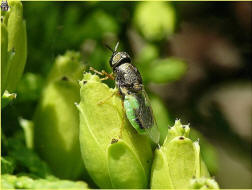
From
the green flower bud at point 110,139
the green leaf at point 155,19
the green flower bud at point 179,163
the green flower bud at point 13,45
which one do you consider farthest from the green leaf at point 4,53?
the green leaf at point 155,19

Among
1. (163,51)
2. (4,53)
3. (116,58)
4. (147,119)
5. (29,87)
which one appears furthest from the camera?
(163,51)

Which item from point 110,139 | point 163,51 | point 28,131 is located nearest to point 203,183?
point 110,139

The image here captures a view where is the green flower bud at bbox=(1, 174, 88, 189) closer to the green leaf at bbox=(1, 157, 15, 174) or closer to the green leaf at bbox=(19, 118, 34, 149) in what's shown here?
the green leaf at bbox=(1, 157, 15, 174)

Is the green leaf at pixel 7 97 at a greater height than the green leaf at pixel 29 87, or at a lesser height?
lesser

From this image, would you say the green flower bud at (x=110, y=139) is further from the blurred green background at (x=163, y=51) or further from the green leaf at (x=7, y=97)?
the blurred green background at (x=163, y=51)

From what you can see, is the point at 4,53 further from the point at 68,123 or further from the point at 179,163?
the point at 179,163

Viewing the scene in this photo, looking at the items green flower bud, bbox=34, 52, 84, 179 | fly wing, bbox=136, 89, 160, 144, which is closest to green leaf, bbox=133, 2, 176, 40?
green flower bud, bbox=34, 52, 84, 179

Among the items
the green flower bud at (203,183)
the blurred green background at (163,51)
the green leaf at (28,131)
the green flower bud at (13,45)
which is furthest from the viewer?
the blurred green background at (163,51)
